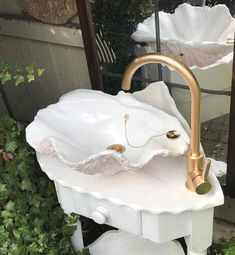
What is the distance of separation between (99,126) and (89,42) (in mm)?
373

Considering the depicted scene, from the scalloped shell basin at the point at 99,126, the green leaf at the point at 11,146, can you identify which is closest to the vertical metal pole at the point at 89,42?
the scalloped shell basin at the point at 99,126

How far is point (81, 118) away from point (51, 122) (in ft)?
0.29

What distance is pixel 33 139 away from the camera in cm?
120

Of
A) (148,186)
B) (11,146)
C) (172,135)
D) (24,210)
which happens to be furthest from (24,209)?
(172,135)

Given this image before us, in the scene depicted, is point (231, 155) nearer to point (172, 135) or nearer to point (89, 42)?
point (172, 135)

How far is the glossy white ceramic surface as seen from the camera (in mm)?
1272

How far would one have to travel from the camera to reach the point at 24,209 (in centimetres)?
143

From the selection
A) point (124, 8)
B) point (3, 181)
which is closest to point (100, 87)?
point (124, 8)

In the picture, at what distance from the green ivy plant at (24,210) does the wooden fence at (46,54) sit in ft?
1.26

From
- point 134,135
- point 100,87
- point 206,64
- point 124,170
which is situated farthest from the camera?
point 100,87

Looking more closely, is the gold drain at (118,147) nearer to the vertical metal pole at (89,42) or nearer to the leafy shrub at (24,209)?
the leafy shrub at (24,209)

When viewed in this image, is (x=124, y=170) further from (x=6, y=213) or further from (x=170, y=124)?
(x=6, y=213)

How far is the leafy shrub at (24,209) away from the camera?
137 cm

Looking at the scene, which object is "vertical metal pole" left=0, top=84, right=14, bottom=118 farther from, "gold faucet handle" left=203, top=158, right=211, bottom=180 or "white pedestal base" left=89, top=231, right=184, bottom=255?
"gold faucet handle" left=203, top=158, right=211, bottom=180
